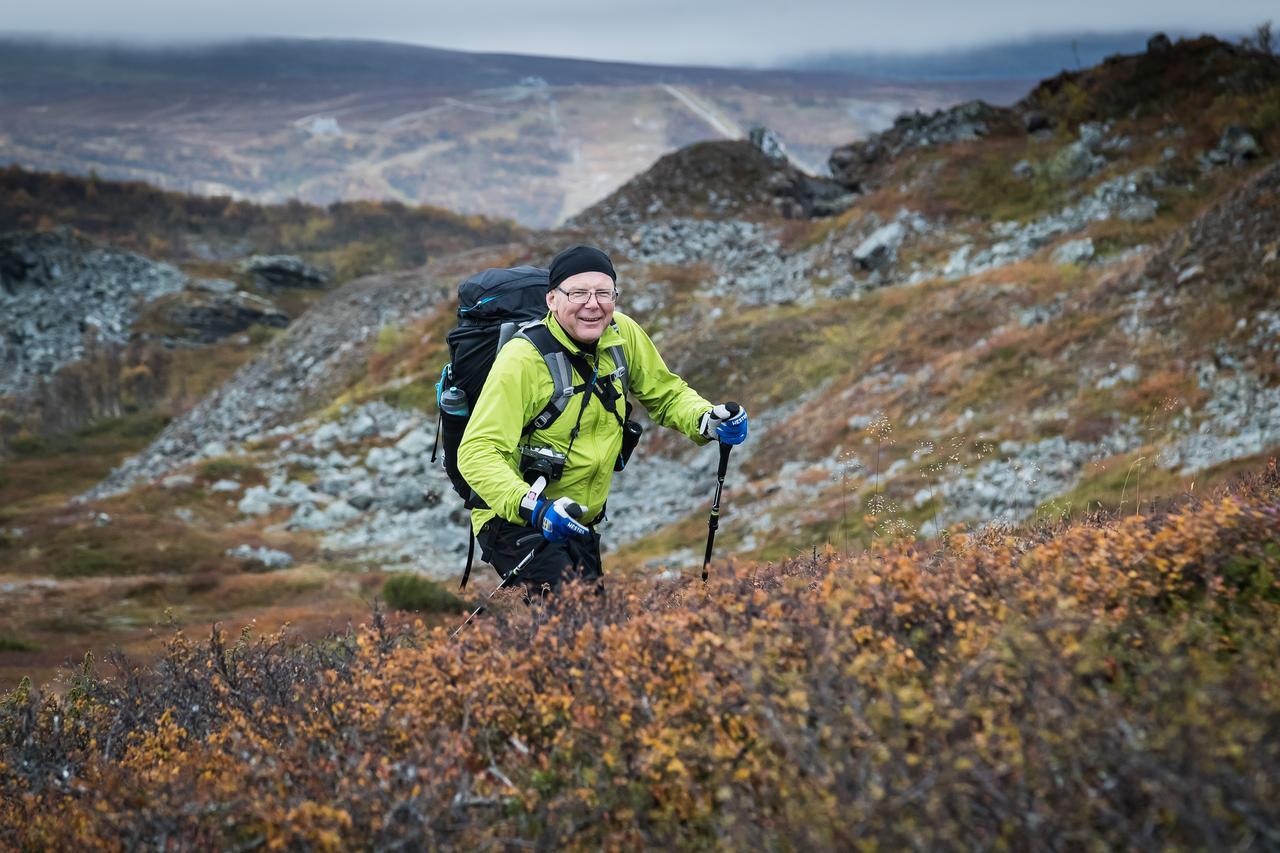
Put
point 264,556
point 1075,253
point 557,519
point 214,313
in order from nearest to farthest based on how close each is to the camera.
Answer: point 557,519 → point 1075,253 → point 264,556 → point 214,313

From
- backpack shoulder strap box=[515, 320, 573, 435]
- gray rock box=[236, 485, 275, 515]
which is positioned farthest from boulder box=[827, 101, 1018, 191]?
backpack shoulder strap box=[515, 320, 573, 435]

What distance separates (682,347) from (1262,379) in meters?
19.5

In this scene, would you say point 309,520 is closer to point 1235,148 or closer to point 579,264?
point 579,264

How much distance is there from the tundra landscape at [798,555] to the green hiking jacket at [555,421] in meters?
0.77

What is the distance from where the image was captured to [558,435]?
5.61m

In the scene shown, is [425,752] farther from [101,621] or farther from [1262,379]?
[101,621]

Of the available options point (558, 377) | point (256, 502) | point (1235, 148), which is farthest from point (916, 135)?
point (558, 377)

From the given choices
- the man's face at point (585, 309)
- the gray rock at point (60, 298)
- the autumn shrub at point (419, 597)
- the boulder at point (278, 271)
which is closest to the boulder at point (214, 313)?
the gray rock at point (60, 298)

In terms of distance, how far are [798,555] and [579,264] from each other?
10.4 feet

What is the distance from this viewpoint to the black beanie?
A: 5.52 metres

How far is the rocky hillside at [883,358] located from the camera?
1476cm

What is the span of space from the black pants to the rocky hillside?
2042 millimetres

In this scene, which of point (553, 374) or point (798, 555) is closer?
point (553, 374)

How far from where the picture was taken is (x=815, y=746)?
9.53 feet
